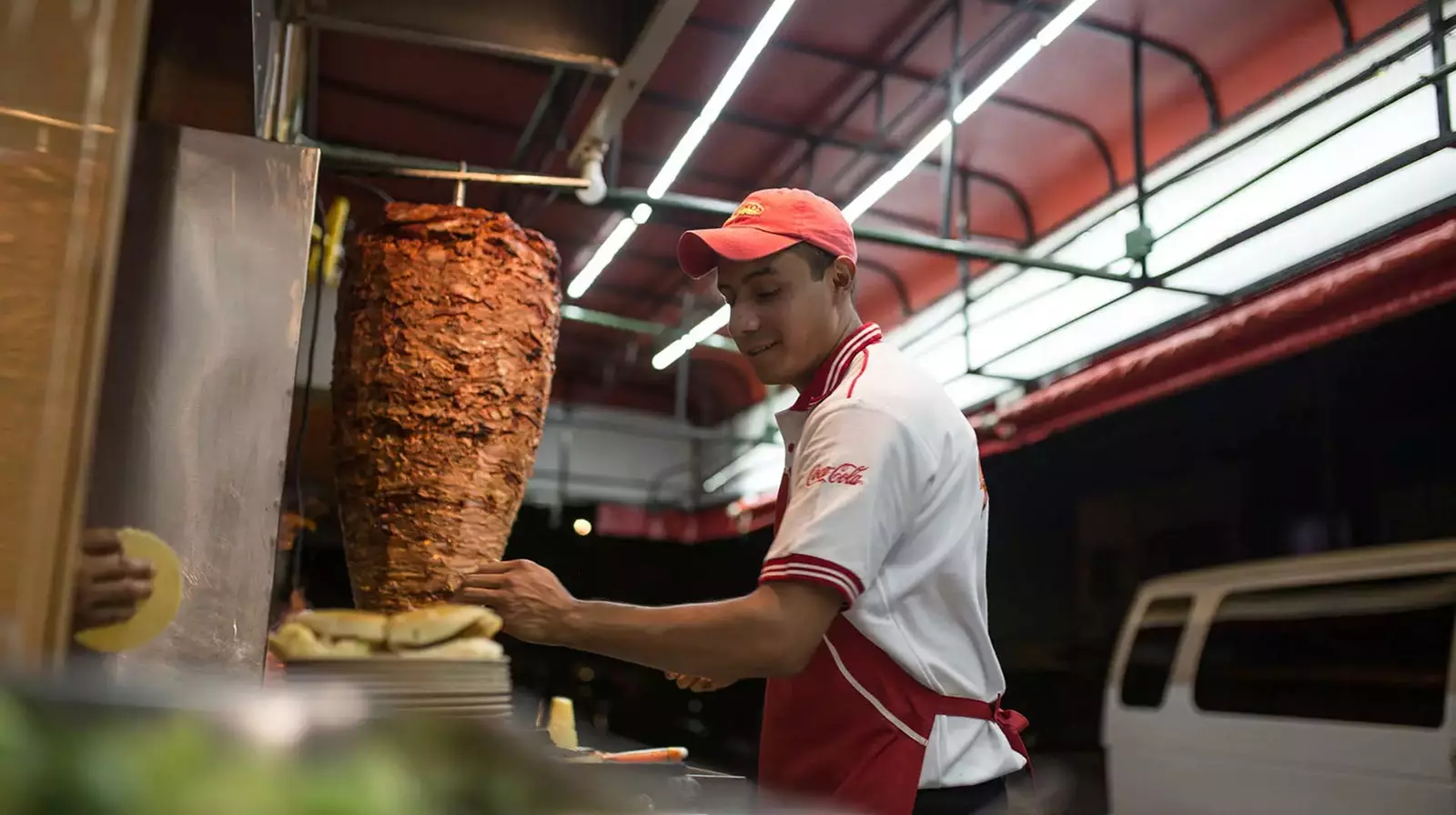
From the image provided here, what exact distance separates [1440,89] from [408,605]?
3.83 m

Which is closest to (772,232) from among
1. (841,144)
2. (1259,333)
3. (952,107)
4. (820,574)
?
(820,574)

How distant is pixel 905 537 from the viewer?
4.96ft

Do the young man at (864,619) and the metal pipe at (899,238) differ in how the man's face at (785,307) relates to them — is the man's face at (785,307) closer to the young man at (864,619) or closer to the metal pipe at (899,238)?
the young man at (864,619)

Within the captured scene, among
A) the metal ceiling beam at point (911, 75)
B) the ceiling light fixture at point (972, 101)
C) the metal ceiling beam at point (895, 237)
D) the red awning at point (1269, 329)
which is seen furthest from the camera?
the metal ceiling beam at point (911, 75)

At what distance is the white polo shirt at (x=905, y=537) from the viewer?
1.40 m

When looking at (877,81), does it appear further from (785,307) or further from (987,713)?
(987,713)

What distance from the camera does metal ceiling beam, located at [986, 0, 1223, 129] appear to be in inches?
190

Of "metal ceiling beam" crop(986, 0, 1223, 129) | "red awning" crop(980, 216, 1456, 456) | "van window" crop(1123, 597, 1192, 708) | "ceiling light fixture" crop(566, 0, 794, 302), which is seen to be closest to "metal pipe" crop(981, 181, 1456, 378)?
"red awning" crop(980, 216, 1456, 456)

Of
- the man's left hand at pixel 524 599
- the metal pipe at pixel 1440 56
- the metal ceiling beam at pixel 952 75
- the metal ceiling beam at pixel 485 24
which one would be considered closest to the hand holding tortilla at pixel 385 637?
the man's left hand at pixel 524 599

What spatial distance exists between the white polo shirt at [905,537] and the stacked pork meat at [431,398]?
0.58 meters

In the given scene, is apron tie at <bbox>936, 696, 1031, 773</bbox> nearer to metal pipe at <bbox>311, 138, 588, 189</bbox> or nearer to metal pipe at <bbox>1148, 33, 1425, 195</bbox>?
metal pipe at <bbox>311, 138, 588, 189</bbox>

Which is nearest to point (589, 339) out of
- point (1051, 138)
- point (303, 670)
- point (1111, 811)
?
point (1051, 138)

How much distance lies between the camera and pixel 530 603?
4.81ft

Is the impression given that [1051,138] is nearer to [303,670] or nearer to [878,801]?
[878,801]
